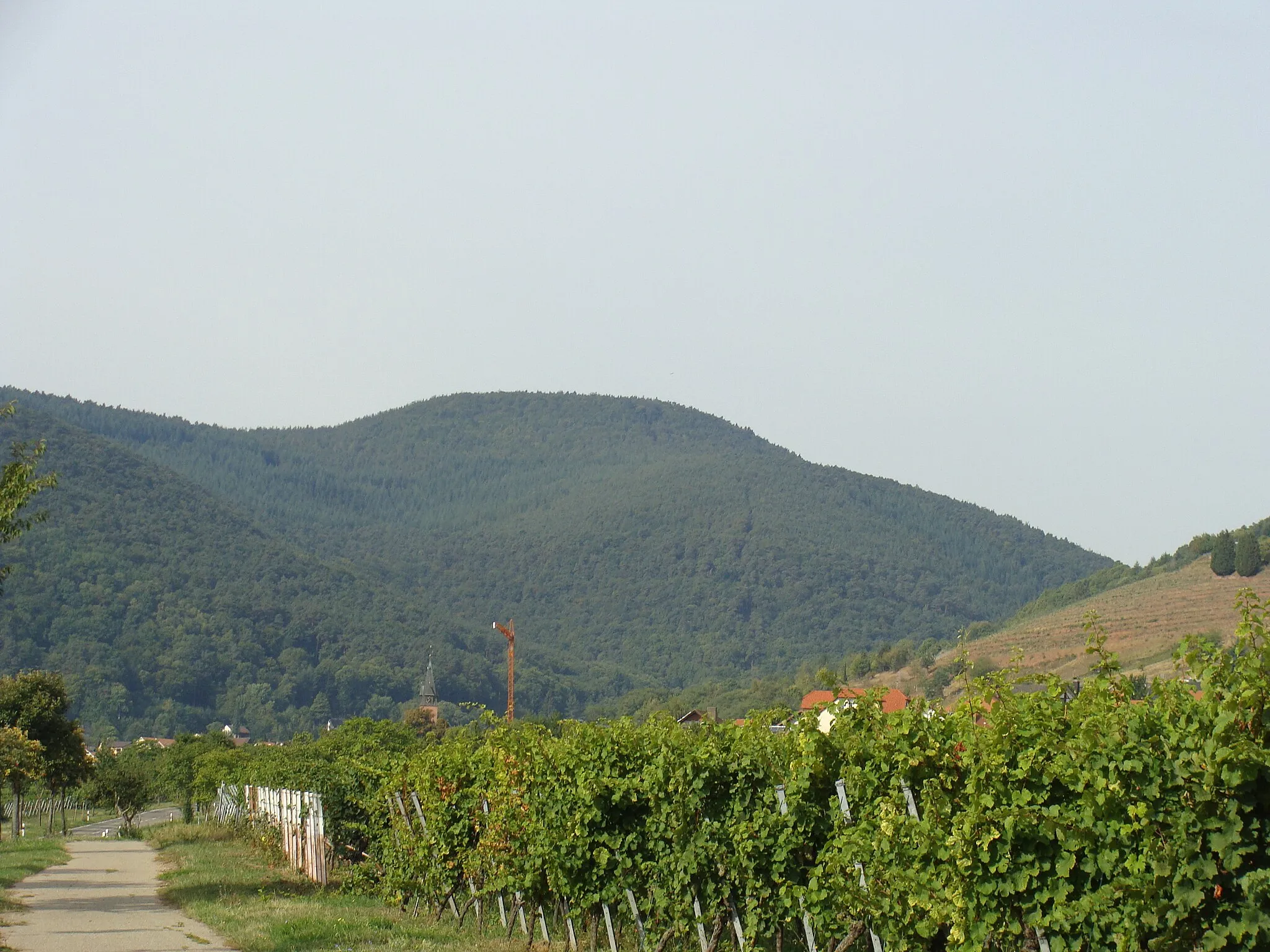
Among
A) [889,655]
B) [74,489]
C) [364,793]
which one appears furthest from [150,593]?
[364,793]

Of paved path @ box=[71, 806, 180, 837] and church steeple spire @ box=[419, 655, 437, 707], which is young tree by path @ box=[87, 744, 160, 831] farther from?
church steeple spire @ box=[419, 655, 437, 707]

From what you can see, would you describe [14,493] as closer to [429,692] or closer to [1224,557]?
[1224,557]

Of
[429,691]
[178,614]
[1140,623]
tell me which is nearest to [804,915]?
[1140,623]

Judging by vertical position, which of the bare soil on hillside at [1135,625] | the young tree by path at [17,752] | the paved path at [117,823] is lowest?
the paved path at [117,823]

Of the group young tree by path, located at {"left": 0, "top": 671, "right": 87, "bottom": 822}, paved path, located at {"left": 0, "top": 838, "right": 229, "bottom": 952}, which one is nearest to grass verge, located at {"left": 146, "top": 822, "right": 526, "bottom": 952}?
paved path, located at {"left": 0, "top": 838, "right": 229, "bottom": 952}

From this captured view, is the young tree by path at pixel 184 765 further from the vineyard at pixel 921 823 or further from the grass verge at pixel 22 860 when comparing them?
the vineyard at pixel 921 823

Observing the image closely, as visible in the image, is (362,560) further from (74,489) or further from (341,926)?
(341,926)

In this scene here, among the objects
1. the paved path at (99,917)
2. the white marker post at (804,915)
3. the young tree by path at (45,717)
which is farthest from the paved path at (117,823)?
the white marker post at (804,915)

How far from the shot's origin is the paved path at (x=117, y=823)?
46.2 metres

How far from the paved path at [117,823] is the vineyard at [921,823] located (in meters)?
38.4

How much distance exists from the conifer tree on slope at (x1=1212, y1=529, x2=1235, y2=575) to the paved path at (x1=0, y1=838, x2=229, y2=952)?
74.0 meters

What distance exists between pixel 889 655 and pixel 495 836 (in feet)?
299

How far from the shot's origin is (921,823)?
19.8ft

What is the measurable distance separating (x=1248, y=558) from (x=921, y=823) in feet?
265
